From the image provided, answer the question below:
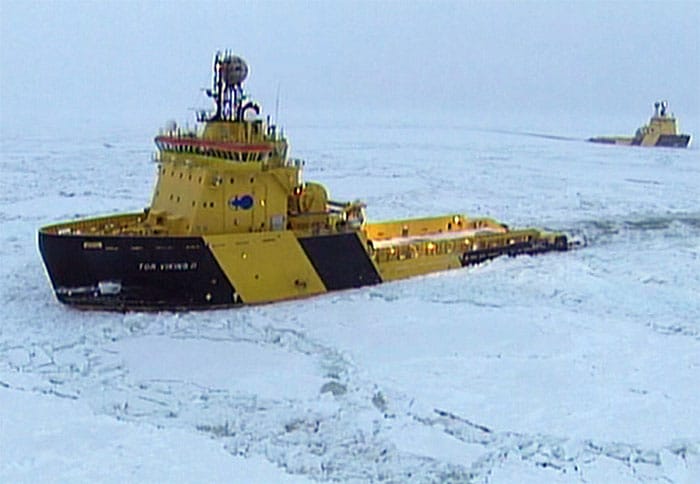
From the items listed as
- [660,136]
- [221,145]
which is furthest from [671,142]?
[221,145]

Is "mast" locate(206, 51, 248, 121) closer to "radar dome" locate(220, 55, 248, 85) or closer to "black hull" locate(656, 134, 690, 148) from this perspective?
"radar dome" locate(220, 55, 248, 85)

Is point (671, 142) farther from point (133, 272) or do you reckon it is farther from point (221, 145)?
point (133, 272)

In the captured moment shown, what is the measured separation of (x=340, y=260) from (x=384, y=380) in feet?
11.6

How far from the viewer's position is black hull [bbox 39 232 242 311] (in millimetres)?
9344

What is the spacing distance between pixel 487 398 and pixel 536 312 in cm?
305

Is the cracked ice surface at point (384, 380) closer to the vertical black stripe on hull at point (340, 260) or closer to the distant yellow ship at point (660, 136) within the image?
the vertical black stripe on hull at point (340, 260)

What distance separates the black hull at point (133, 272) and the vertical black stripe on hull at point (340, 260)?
141cm

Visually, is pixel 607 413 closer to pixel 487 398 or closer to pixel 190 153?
pixel 487 398

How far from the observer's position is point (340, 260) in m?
11.0

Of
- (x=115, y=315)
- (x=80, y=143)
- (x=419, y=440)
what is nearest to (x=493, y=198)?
(x=115, y=315)

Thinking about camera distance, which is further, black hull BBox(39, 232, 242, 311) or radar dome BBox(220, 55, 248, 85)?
radar dome BBox(220, 55, 248, 85)

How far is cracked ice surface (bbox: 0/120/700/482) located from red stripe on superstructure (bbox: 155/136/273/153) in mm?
1997

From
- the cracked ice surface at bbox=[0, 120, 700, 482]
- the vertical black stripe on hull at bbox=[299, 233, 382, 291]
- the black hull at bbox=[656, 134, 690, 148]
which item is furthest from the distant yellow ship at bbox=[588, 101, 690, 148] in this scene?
the vertical black stripe on hull at bbox=[299, 233, 382, 291]

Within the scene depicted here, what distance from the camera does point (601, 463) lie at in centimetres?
612
